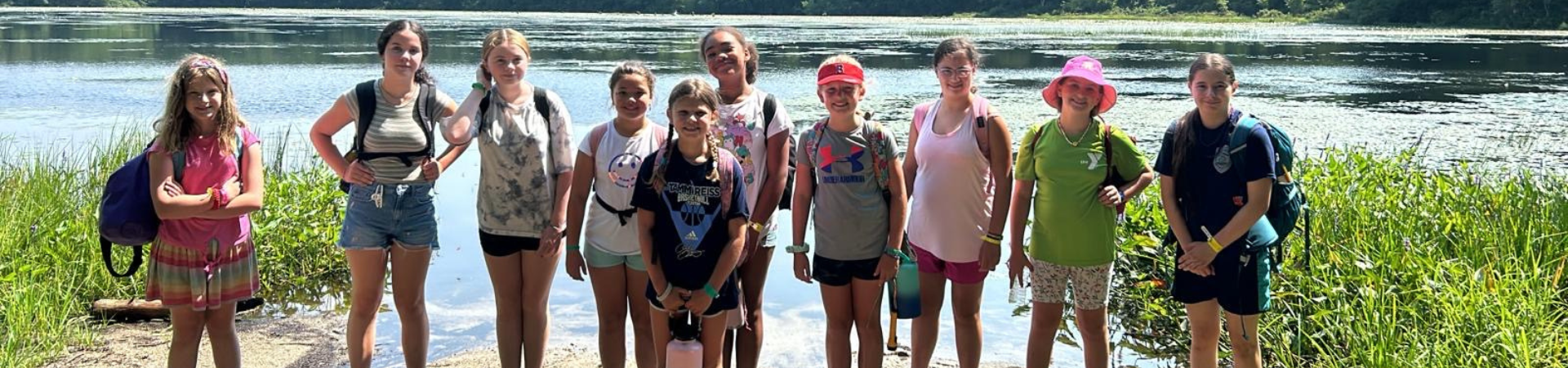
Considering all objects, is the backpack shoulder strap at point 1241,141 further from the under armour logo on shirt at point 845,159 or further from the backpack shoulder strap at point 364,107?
the backpack shoulder strap at point 364,107

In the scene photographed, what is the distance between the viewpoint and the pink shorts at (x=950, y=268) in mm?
4270

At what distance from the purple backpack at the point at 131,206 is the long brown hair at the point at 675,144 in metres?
1.50

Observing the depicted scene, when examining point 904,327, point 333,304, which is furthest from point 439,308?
point 904,327

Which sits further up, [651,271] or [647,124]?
[647,124]

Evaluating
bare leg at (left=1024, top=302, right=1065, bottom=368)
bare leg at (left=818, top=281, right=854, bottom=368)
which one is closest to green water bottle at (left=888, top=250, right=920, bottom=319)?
bare leg at (left=818, top=281, right=854, bottom=368)

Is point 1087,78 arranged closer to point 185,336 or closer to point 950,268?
point 950,268

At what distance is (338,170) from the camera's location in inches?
168

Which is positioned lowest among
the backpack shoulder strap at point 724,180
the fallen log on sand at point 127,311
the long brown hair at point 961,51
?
the fallen log on sand at point 127,311

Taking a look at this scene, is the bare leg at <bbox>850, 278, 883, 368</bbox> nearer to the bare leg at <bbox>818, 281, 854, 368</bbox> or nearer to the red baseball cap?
the bare leg at <bbox>818, 281, 854, 368</bbox>

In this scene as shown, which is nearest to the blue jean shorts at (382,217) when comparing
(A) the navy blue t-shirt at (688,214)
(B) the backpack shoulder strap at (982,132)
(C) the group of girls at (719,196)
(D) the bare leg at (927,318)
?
(C) the group of girls at (719,196)

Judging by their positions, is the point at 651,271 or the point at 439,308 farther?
the point at 439,308

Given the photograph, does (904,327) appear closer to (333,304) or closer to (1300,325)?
(1300,325)

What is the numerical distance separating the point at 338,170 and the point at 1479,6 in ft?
174

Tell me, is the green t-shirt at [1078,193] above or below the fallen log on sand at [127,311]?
above
